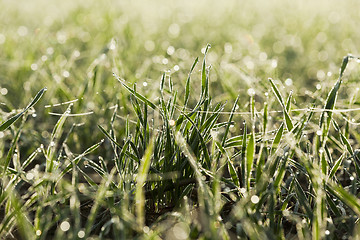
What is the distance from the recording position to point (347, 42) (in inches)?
104

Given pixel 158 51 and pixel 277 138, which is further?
pixel 158 51

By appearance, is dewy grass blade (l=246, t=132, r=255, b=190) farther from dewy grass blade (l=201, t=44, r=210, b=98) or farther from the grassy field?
dewy grass blade (l=201, t=44, r=210, b=98)

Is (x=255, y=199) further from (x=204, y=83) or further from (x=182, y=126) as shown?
(x=182, y=126)

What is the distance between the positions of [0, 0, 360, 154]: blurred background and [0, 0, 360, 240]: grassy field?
1 centimetres

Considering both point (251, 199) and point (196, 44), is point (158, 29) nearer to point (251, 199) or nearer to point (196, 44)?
point (196, 44)

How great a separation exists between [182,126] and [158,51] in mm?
1210

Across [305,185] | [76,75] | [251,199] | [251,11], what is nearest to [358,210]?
[251,199]

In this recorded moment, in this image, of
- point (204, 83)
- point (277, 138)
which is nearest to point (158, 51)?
point (204, 83)

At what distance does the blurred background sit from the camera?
4.85 feet

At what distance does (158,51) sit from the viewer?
7.90ft

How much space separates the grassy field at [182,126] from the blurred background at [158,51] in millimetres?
13

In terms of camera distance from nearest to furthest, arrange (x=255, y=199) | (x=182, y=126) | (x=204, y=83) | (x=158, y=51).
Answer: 1. (x=255, y=199)
2. (x=204, y=83)
3. (x=182, y=126)
4. (x=158, y=51)

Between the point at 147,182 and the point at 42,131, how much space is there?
2.06 ft

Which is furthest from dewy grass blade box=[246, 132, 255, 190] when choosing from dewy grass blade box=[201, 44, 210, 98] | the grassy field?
dewy grass blade box=[201, 44, 210, 98]
